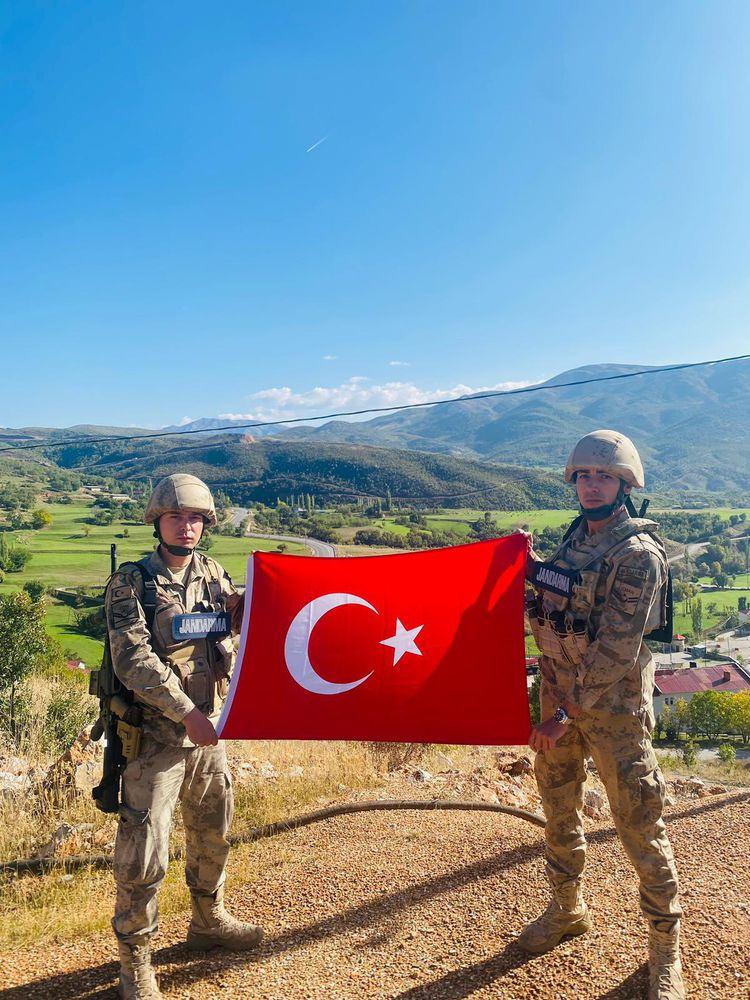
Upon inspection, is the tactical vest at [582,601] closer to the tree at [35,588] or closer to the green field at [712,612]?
the tree at [35,588]

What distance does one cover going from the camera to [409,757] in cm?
903

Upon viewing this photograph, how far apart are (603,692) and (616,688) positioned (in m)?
0.15

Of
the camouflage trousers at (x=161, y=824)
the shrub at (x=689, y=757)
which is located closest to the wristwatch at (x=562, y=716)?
the camouflage trousers at (x=161, y=824)

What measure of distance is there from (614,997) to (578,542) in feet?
9.16

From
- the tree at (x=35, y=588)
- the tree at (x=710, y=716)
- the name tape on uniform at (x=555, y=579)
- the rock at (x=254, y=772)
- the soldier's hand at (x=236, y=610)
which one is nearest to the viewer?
the name tape on uniform at (x=555, y=579)

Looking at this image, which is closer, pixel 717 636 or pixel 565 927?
pixel 565 927

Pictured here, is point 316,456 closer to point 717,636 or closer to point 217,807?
point 717,636

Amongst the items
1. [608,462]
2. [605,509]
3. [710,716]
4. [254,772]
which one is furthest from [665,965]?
[710,716]

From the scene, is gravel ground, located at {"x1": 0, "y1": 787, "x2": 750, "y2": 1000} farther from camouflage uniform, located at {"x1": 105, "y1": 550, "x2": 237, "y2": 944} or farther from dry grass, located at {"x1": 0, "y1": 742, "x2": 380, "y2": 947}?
camouflage uniform, located at {"x1": 105, "y1": 550, "x2": 237, "y2": 944}

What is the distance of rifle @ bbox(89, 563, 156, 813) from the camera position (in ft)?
12.3

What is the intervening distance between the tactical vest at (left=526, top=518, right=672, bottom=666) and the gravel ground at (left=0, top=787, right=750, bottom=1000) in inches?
81.4

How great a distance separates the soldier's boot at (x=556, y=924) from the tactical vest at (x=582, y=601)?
1.70 m

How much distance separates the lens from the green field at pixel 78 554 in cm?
5338

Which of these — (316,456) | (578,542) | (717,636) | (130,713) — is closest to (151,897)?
(130,713)
